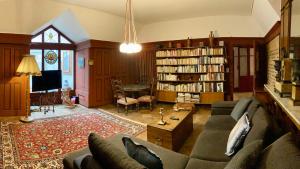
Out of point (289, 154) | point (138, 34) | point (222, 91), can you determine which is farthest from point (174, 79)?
point (289, 154)

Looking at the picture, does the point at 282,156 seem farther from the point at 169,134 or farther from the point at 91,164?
the point at 169,134

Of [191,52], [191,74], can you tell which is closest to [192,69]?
[191,74]

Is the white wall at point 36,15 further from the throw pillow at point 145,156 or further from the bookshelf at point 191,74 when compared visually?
the throw pillow at point 145,156

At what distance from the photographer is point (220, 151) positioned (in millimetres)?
2371

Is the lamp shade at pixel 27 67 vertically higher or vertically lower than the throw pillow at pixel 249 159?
higher

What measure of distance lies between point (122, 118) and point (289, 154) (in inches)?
185

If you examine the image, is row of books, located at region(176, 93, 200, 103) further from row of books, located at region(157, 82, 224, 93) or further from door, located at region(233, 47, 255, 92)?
door, located at region(233, 47, 255, 92)

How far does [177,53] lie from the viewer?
7.40 metres

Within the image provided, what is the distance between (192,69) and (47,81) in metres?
4.43

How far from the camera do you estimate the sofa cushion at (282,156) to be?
1257 millimetres

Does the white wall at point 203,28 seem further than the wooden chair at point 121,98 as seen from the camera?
Yes

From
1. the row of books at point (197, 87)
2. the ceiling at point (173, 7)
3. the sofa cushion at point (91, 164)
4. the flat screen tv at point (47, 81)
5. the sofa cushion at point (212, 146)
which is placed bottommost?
the sofa cushion at point (212, 146)

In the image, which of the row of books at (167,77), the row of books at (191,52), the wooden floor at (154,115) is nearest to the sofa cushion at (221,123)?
the wooden floor at (154,115)

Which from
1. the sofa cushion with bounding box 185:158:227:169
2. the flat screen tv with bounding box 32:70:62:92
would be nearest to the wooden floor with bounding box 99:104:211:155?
the flat screen tv with bounding box 32:70:62:92
